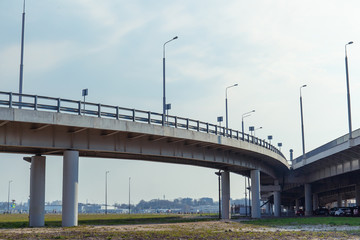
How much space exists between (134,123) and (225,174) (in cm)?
2479

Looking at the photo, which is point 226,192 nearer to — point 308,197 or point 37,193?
point 37,193

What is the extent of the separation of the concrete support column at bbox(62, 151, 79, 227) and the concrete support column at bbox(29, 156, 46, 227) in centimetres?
324

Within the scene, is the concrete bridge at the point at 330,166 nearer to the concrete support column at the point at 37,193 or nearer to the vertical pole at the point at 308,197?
the vertical pole at the point at 308,197

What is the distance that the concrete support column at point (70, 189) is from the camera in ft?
130

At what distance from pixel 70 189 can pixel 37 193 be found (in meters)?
3.93

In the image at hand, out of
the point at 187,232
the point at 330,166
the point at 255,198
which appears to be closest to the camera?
the point at 187,232

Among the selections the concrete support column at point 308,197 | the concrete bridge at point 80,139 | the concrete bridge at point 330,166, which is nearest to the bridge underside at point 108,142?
the concrete bridge at point 80,139

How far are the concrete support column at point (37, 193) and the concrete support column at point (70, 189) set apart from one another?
10.6ft

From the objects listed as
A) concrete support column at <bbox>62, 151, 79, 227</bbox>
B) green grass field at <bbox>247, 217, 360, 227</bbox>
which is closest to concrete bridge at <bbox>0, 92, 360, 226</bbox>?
concrete support column at <bbox>62, 151, 79, 227</bbox>

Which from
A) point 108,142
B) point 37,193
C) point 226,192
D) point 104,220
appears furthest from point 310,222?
point 104,220

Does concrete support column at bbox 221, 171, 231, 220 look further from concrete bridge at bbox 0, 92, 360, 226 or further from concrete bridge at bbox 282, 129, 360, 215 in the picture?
concrete bridge at bbox 282, 129, 360, 215

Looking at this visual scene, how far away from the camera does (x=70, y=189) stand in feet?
131

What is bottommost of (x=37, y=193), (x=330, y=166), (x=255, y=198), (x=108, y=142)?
(x=255, y=198)

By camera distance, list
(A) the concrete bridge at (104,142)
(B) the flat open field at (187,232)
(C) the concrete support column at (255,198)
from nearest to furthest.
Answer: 1. (B) the flat open field at (187,232)
2. (A) the concrete bridge at (104,142)
3. (C) the concrete support column at (255,198)
